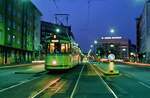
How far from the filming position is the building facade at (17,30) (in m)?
85.1

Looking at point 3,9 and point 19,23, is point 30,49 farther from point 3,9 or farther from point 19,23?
point 3,9

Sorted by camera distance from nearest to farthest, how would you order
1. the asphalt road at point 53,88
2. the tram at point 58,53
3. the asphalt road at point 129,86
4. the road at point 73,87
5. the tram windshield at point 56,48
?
the asphalt road at point 53,88 → the road at point 73,87 → the asphalt road at point 129,86 → the tram at point 58,53 → the tram windshield at point 56,48

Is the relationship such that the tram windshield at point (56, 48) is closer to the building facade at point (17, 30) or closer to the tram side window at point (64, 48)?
the tram side window at point (64, 48)

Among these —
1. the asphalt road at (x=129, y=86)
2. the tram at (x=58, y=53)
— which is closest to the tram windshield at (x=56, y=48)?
the tram at (x=58, y=53)

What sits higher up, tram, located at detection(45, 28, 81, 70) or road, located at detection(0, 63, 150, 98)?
tram, located at detection(45, 28, 81, 70)

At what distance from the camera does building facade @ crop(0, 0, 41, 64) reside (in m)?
85.1

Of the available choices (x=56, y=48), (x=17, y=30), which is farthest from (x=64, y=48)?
(x=17, y=30)

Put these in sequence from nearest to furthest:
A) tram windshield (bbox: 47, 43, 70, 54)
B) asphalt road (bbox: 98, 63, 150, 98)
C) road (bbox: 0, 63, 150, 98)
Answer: road (bbox: 0, 63, 150, 98) < asphalt road (bbox: 98, 63, 150, 98) < tram windshield (bbox: 47, 43, 70, 54)

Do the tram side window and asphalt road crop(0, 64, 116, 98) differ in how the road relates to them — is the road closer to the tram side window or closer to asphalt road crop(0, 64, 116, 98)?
asphalt road crop(0, 64, 116, 98)

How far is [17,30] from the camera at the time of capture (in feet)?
330

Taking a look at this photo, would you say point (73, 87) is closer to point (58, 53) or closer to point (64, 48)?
point (58, 53)

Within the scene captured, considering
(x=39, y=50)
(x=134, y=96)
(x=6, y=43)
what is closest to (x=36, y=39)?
(x=39, y=50)

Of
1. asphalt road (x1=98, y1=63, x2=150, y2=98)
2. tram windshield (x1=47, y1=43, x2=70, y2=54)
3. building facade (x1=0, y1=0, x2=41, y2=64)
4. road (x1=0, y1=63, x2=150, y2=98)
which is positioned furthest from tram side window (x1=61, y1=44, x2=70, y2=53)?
building facade (x1=0, y1=0, x2=41, y2=64)

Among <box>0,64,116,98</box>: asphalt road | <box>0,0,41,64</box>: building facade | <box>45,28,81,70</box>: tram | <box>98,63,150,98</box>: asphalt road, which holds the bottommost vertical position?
<box>98,63,150,98</box>: asphalt road
